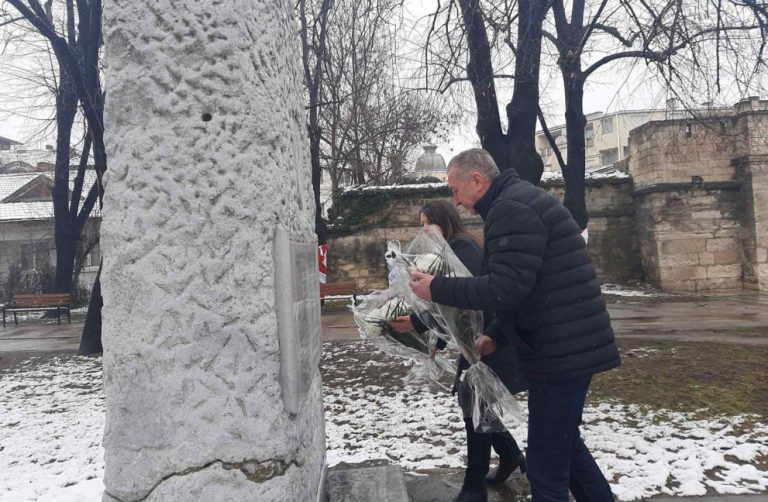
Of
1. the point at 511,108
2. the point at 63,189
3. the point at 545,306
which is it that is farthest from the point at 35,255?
the point at 545,306

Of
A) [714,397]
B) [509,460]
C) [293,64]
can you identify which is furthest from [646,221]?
[293,64]

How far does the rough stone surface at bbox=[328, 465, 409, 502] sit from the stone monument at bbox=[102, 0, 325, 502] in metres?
0.68

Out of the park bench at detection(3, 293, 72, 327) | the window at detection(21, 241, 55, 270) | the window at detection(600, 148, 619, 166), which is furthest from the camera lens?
the window at detection(600, 148, 619, 166)

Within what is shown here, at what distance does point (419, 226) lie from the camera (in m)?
15.5

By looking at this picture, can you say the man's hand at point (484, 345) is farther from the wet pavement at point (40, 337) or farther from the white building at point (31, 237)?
the white building at point (31, 237)

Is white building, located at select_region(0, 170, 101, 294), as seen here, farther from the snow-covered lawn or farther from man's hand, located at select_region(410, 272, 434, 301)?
man's hand, located at select_region(410, 272, 434, 301)

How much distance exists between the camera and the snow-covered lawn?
3.20m

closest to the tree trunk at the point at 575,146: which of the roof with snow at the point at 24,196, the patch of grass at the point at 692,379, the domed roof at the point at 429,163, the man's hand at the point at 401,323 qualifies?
the patch of grass at the point at 692,379

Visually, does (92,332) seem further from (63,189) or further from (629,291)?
(629,291)

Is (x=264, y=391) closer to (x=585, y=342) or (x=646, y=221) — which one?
(x=585, y=342)

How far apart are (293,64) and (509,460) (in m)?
2.30

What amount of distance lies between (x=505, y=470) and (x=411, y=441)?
3.46 ft

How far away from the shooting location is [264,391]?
1.49 m

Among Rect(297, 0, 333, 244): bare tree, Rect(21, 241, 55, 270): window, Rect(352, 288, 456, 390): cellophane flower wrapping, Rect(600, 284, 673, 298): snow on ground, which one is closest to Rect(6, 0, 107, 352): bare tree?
Rect(297, 0, 333, 244): bare tree
